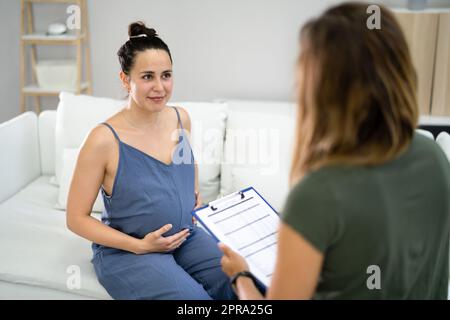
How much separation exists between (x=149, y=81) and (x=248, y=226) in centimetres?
59

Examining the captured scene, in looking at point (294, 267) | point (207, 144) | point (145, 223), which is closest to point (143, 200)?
point (145, 223)

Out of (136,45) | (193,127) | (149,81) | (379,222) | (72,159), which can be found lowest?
(72,159)

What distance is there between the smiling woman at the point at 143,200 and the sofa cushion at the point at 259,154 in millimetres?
457

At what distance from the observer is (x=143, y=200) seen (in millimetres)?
1702

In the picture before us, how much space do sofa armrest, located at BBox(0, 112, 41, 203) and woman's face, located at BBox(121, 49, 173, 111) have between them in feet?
3.02

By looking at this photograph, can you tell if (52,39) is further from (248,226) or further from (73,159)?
(248,226)

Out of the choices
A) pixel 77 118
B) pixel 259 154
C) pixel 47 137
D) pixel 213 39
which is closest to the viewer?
pixel 259 154

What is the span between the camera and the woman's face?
5.74ft

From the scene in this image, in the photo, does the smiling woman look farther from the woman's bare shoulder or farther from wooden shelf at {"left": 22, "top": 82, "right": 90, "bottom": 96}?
wooden shelf at {"left": 22, "top": 82, "right": 90, "bottom": 96}

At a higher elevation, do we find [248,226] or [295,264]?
[295,264]

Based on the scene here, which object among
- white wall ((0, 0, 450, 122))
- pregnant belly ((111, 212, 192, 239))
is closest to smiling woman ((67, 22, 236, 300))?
pregnant belly ((111, 212, 192, 239))

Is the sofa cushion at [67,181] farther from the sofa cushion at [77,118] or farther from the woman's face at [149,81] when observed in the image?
the woman's face at [149,81]
